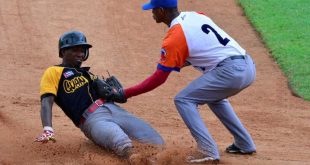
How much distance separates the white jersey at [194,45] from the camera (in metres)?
7.43

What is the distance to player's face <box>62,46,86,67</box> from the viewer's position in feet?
26.8

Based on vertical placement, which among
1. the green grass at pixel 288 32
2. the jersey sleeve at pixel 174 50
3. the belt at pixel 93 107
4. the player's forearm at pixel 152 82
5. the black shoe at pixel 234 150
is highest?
the jersey sleeve at pixel 174 50

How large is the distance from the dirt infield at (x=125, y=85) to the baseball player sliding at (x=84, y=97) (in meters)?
0.28

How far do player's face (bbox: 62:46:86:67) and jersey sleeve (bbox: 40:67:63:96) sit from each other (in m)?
0.19

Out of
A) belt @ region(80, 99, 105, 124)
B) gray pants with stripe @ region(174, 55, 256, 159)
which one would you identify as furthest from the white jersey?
belt @ region(80, 99, 105, 124)

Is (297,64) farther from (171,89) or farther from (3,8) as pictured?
(3,8)

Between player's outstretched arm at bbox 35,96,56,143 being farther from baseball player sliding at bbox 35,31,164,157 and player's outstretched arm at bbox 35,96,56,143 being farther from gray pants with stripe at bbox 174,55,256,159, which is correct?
gray pants with stripe at bbox 174,55,256,159

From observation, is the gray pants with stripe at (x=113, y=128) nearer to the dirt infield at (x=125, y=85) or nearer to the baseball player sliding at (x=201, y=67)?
the dirt infield at (x=125, y=85)

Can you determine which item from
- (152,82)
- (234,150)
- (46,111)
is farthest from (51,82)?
(234,150)

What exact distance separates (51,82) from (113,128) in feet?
2.71

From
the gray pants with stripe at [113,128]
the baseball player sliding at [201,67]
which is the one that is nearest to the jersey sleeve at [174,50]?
the baseball player sliding at [201,67]

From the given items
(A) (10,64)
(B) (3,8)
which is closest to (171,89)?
(A) (10,64)

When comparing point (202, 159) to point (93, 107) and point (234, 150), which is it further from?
point (93, 107)

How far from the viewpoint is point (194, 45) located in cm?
750
